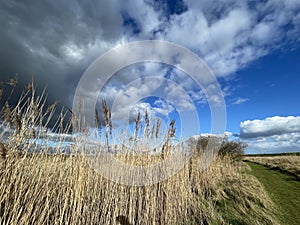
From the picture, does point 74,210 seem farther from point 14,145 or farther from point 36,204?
point 14,145

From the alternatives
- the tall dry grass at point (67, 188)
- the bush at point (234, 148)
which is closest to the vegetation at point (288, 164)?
the bush at point (234, 148)

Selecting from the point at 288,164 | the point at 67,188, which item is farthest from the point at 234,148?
the point at 67,188

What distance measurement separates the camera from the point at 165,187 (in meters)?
3.30

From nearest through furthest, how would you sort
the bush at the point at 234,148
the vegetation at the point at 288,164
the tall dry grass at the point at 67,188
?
the tall dry grass at the point at 67,188
the vegetation at the point at 288,164
the bush at the point at 234,148

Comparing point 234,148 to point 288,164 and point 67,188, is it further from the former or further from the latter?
point 67,188

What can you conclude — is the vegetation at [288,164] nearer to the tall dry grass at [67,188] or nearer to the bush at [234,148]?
the bush at [234,148]

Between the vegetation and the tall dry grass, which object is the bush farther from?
the tall dry grass

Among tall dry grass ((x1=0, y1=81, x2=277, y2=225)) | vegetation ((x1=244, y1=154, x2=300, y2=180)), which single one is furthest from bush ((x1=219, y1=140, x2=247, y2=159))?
tall dry grass ((x1=0, y1=81, x2=277, y2=225))

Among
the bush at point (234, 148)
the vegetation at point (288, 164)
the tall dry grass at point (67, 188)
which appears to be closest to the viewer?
the tall dry grass at point (67, 188)

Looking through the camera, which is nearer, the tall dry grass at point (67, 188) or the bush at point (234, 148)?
the tall dry grass at point (67, 188)

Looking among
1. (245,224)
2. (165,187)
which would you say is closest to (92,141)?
(165,187)

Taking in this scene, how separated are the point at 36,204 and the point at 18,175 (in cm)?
42

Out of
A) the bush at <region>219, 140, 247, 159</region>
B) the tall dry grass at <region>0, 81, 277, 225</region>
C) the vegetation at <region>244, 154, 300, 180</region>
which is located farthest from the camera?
the bush at <region>219, 140, 247, 159</region>

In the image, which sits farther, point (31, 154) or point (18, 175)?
point (31, 154)
